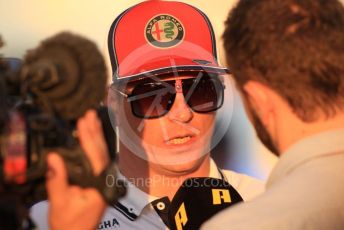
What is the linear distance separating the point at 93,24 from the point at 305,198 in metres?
1.08

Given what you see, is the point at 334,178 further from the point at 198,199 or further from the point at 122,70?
the point at 122,70

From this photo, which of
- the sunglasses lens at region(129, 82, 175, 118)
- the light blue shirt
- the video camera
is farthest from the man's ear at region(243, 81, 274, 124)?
the sunglasses lens at region(129, 82, 175, 118)

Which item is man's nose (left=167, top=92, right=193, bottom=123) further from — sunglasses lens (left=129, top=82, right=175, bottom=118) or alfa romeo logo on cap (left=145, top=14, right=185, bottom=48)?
alfa romeo logo on cap (left=145, top=14, right=185, bottom=48)

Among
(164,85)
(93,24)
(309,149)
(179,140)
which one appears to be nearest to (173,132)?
(179,140)

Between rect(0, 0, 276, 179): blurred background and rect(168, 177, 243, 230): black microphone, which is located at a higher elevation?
rect(0, 0, 276, 179): blurred background

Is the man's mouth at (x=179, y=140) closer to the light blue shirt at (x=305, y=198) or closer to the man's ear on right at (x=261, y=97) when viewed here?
the man's ear on right at (x=261, y=97)

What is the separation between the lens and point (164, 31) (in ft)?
5.75

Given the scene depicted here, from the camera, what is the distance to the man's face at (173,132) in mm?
1719

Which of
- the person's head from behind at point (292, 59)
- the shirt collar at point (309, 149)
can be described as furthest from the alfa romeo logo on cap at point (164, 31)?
the shirt collar at point (309, 149)

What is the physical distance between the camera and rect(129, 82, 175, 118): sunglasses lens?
1.69 meters

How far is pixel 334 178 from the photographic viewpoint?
3.16ft

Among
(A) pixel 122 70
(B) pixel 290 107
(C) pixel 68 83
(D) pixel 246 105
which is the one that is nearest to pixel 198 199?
(A) pixel 122 70

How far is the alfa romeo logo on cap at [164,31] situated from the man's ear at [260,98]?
0.65 metres

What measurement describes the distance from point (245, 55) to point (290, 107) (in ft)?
0.44
